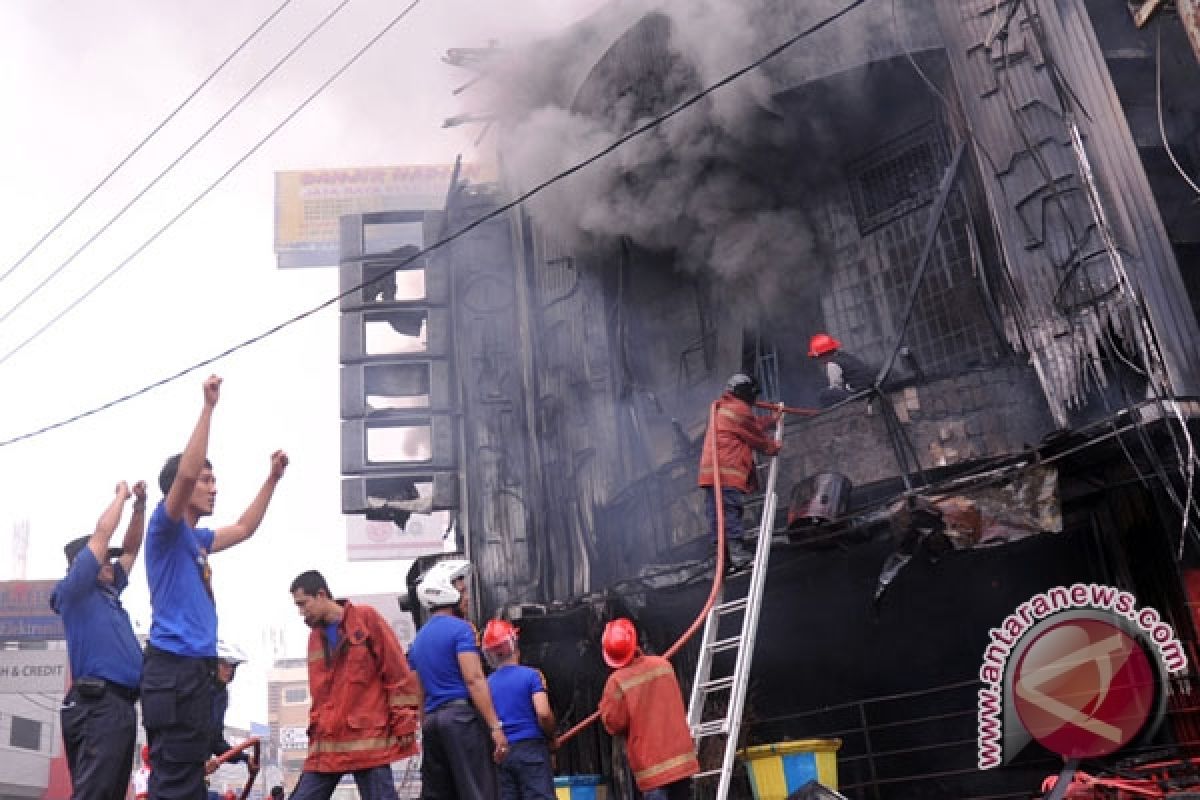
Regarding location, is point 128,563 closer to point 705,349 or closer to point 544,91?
point 705,349

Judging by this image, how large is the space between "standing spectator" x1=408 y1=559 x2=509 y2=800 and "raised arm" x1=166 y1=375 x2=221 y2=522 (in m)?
1.52

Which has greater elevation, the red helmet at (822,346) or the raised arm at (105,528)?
the red helmet at (822,346)

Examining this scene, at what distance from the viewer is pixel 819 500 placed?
9906mm

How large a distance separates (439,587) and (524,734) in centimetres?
115

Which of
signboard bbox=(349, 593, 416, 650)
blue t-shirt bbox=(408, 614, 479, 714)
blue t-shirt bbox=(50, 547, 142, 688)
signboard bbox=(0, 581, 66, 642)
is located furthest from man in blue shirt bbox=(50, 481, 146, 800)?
signboard bbox=(349, 593, 416, 650)

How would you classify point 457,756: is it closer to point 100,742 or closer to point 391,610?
point 100,742

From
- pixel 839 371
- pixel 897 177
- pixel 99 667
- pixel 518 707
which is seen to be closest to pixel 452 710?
pixel 518 707

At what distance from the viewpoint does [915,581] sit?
10.6m

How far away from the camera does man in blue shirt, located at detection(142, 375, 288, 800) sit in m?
4.74

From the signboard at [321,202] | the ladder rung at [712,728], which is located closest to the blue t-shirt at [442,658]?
the ladder rung at [712,728]

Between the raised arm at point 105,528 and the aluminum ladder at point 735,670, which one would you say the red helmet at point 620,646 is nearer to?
the aluminum ladder at point 735,670

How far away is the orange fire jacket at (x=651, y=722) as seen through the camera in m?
6.64

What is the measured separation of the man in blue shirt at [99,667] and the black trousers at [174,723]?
0.80 feet

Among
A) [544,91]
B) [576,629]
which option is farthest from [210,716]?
[544,91]
